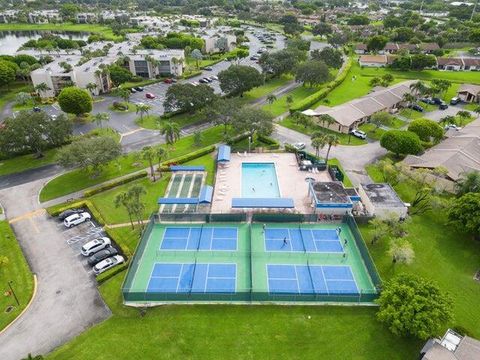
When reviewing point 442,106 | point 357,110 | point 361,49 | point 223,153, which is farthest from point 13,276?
point 361,49


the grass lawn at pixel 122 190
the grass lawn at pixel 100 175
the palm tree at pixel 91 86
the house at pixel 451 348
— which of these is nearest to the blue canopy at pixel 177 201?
the grass lawn at pixel 122 190

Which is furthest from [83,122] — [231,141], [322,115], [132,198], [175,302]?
[175,302]

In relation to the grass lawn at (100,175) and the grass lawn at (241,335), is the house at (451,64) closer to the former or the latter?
the grass lawn at (100,175)

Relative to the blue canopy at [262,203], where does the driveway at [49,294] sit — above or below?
below

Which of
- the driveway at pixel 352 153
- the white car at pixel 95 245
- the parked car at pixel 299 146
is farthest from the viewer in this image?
the parked car at pixel 299 146

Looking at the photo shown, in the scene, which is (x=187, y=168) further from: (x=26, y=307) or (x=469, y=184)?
(x=469, y=184)

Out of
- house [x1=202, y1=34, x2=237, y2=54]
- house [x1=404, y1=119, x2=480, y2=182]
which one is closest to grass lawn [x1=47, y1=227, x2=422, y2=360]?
house [x1=404, y1=119, x2=480, y2=182]

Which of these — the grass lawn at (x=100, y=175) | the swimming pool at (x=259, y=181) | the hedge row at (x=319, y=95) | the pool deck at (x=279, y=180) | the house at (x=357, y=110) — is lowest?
the swimming pool at (x=259, y=181)

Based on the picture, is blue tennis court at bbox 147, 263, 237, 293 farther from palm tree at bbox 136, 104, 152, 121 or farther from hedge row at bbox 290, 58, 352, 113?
hedge row at bbox 290, 58, 352, 113

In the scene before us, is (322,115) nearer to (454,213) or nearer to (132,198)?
(454,213)
